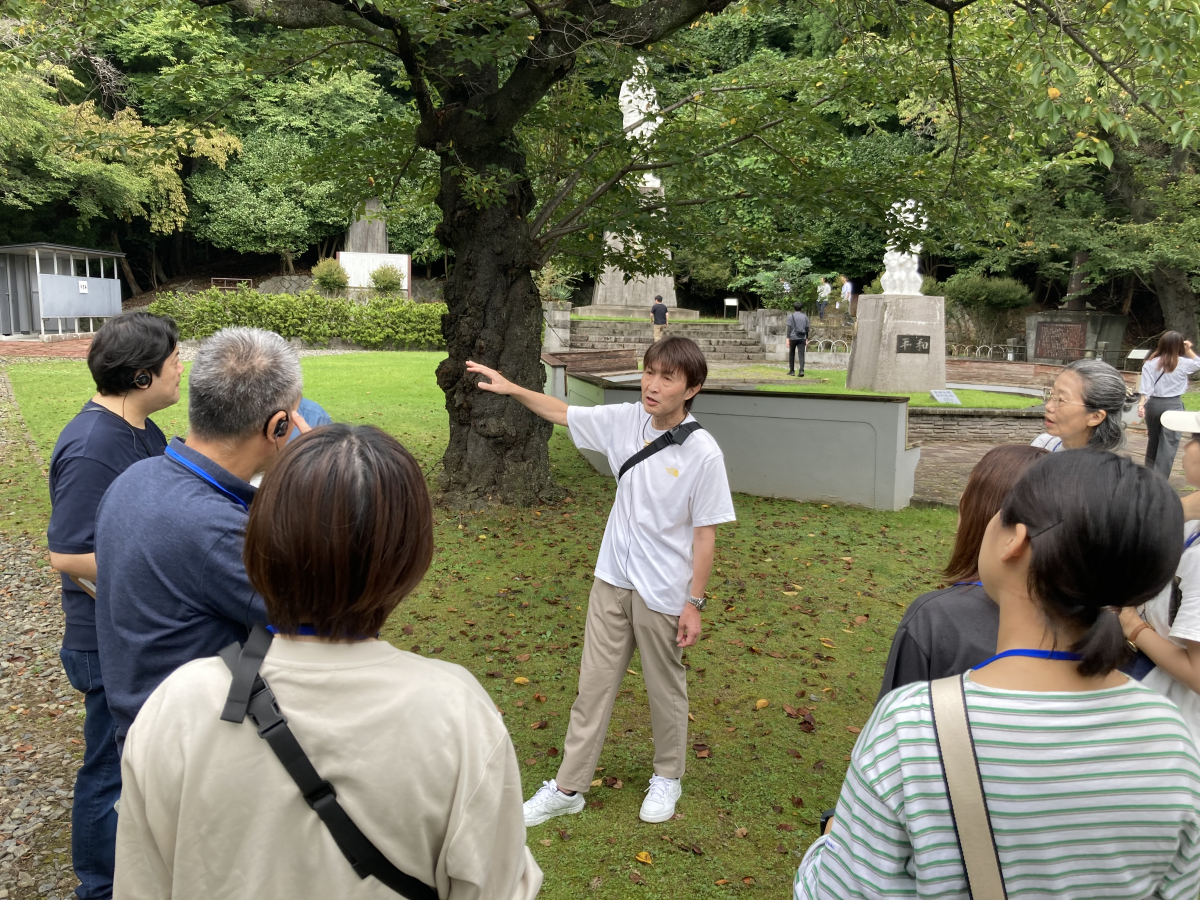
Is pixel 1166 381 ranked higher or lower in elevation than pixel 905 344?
lower

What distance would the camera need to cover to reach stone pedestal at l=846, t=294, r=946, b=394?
703 inches

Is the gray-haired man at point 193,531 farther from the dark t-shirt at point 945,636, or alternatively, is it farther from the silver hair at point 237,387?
the dark t-shirt at point 945,636

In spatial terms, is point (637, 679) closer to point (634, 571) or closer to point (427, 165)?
point (634, 571)

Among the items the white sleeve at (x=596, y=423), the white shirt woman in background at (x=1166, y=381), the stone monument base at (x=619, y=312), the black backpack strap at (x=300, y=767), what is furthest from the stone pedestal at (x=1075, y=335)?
the black backpack strap at (x=300, y=767)

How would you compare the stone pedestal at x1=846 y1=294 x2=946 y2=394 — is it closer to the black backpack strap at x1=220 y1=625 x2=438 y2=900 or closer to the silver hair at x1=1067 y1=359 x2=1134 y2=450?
the silver hair at x1=1067 y1=359 x2=1134 y2=450

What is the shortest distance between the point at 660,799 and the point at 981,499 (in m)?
2.17

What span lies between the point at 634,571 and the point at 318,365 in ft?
67.0

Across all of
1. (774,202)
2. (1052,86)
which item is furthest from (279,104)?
(1052,86)

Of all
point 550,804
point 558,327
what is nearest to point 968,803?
point 550,804

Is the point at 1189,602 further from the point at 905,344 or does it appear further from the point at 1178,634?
the point at 905,344

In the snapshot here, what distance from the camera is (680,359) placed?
3320 millimetres

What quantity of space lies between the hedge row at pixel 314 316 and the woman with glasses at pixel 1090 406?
26379 mm

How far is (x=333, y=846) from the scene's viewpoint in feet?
4.39

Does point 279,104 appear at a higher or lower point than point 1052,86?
higher
